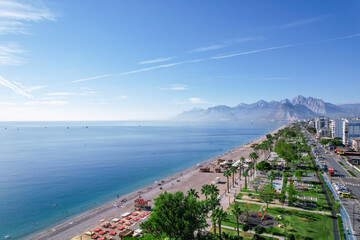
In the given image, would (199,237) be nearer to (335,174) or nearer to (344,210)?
(344,210)

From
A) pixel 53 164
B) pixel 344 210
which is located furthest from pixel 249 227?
pixel 53 164

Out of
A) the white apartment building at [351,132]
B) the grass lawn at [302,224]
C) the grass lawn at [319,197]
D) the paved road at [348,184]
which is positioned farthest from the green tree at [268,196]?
the white apartment building at [351,132]

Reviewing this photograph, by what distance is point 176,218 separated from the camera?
28.2m

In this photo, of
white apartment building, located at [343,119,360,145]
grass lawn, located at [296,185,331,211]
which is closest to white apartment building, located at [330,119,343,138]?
white apartment building, located at [343,119,360,145]

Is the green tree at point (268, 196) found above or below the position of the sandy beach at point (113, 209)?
above

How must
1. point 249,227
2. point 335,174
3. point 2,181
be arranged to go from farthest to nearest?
point 2,181
point 335,174
point 249,227

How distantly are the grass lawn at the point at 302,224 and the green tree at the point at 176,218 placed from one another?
41.6ft

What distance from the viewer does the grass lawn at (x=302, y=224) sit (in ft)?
112

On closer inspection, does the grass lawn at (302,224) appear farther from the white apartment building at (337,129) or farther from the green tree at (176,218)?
the white apartment building at (337,129)

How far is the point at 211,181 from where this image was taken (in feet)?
234

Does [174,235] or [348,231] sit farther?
[348,231]

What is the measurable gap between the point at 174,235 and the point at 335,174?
6300 cm

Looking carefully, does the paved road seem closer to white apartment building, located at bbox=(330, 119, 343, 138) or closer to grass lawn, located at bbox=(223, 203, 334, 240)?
grass lawn, located at bbox=(223, 203, 334, 240)

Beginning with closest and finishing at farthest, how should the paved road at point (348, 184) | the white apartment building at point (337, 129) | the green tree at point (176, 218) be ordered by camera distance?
the green tree at point (176, 218)
the paved road at point (348, 184)
the white apartment building at point (337, 129)
